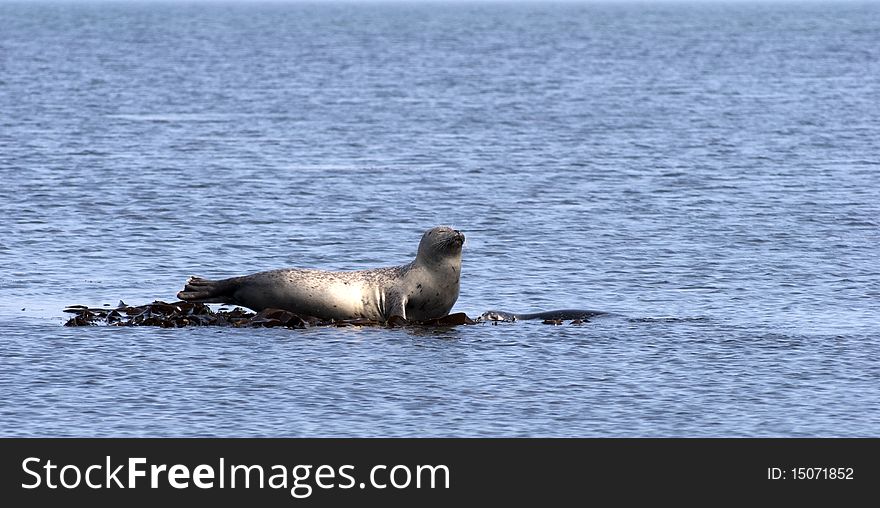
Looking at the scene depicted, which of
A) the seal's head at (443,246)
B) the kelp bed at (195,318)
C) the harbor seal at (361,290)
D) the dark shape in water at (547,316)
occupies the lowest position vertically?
the dark shape in water at (547,316)

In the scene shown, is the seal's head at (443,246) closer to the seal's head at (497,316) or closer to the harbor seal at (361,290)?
the harbor seal at (361,290)

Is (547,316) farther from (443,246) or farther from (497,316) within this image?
(443,246)

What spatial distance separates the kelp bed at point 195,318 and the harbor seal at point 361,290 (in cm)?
15

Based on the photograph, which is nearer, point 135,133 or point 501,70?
point 135,133

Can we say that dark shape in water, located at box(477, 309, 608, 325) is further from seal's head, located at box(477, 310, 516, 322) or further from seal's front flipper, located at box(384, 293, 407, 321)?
seal's front flipper, located at box(384, 293, 407, 321)

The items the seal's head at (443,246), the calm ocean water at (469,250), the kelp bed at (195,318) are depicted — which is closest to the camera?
the calm ocean water at (469,250)

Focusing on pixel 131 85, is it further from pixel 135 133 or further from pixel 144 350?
pixel 144 350

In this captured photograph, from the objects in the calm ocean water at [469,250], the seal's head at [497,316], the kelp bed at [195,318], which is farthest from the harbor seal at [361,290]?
the calm ocean water at [469,250]

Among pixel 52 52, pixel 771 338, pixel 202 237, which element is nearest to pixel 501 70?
pixel 52 52

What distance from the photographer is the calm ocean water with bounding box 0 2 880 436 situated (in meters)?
16.7

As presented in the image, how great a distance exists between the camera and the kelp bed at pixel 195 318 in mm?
20422

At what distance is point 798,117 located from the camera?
52.6 meters

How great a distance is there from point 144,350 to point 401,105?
1615 inches
